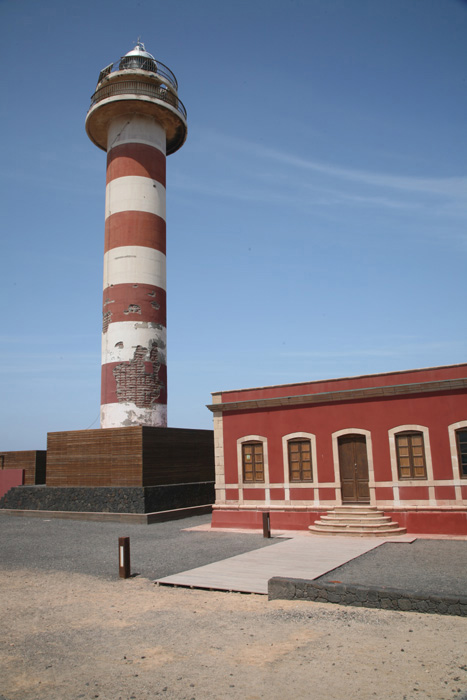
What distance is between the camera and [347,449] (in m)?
16.5

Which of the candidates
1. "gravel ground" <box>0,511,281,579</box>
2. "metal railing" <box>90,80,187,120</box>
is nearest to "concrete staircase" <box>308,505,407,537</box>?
"gravel ground" <box>0,511,281,579</box>

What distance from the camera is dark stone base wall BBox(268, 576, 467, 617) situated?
7.07 metres

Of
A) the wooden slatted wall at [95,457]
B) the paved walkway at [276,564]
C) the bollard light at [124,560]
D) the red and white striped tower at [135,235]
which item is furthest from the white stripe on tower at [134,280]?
the bollard light at [124,560]

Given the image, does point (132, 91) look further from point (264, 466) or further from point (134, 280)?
point (264, 466)

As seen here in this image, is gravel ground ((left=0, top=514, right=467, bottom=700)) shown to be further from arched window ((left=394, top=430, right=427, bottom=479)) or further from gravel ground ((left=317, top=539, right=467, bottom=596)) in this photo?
arched window ((left=394, top=430, right=427, bottom=479))

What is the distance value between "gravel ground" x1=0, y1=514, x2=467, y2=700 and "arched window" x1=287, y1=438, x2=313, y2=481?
6534 mm

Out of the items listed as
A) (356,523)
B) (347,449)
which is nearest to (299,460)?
(347,449)

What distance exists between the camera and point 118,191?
79.7ft

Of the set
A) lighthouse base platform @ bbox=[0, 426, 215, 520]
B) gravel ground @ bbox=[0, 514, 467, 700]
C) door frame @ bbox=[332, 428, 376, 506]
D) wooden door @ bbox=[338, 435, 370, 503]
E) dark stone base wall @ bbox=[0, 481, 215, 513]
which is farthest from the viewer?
lighthouse base platform @ bbox=[0, 426, 215, 520]

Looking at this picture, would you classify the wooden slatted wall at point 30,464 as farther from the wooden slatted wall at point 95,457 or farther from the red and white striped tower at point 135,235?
the red and white striped tower at point 135,235

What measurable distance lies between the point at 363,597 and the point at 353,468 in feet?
28.7

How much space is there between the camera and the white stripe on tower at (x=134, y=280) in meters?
22.4

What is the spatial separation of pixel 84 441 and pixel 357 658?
699 inches

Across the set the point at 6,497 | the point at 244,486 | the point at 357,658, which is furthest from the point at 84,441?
the point at 357,658
